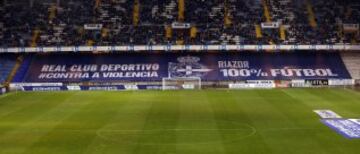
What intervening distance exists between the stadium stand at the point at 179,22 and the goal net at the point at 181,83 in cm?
615

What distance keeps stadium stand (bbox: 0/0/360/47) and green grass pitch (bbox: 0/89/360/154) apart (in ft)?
49.0

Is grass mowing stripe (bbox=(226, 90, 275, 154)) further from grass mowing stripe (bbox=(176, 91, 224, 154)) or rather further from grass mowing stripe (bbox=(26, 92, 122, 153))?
grass mowing stripe (bbox=(26, 92, 122, 153))

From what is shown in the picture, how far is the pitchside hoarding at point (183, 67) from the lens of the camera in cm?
6788

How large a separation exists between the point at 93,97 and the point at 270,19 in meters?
29.5

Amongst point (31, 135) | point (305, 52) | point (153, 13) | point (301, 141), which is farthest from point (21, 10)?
point (301, 141)

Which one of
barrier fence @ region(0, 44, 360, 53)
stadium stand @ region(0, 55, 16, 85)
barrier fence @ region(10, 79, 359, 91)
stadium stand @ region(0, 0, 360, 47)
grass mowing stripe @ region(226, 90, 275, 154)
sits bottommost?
barrier fence @ region(10, 79, 359, 91)

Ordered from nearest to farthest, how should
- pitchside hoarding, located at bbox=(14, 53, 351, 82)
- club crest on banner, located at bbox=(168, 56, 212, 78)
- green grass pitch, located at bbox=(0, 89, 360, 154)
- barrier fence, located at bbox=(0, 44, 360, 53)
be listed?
1. green grass pitch, located at bbox=(0, 89, 360, 154)
2. pitchside hoarding, located at bbox=(14, 53, 351, 82)
3. barrier fence, located at bbox=(0, 44, 360, 53)
4. club crest on banner, located at bbox=(168, 56, 212, 78)

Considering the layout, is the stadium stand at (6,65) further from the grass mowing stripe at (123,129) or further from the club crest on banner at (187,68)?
the grass mowing stripe at (123,129)

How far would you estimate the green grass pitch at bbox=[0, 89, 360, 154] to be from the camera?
29.7 meters

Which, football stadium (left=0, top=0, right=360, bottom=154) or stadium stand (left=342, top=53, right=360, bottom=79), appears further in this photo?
stadium stand (left=342, top=53, right=360, bottom=79)

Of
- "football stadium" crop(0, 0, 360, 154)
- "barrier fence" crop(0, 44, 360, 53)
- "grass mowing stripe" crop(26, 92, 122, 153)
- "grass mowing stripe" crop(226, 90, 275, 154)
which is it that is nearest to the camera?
"grass mowing stripe" crop(226, 90, 275, 154)

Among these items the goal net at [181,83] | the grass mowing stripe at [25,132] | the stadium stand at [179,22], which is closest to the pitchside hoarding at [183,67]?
the goal net at [181,83]

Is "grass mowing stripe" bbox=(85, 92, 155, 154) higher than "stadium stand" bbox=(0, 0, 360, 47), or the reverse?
"stadium stand" bbox=(0, 0, 360, 47)

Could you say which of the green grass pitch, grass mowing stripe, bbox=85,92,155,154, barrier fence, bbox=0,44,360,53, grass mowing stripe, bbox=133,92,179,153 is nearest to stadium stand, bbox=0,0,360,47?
barrier fence, bbox=0,44,360,53
